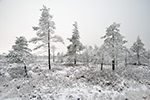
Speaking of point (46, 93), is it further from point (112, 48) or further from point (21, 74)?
point (112, 48)

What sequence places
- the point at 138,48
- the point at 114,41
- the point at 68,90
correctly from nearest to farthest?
the point at 68,90
the point at 114,41
the point at 138,48

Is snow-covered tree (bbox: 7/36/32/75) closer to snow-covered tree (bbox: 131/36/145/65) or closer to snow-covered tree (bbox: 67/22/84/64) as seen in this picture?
snow-covered tree (bbox: 67/22/84/64)

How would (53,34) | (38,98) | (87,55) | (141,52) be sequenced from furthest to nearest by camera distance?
(87,55) < (141,52) < (53,34) < (38,98)

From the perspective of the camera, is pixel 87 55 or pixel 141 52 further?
pixel 87 55

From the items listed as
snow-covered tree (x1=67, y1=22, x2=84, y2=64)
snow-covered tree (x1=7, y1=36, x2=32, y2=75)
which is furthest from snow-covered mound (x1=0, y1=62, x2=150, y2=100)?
snow-covered tree (x1=67, y1=22, x2=84, y2=64)

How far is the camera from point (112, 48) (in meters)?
19.0

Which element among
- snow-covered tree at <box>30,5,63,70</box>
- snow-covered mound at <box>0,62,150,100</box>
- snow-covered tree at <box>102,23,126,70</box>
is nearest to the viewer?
snow-covered mound at <box>0,62,150,100</box>

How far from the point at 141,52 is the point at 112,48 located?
88.4ft

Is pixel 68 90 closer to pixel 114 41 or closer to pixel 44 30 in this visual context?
pixel 44 30

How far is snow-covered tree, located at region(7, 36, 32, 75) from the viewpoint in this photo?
13.9 meters

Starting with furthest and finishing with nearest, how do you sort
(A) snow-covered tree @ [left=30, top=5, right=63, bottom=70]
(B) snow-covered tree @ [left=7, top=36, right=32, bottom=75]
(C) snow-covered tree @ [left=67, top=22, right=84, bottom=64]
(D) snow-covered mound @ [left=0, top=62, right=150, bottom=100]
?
(C) snow-covered tree @ [left=67, top=22, right=84, bottom=64] → (A) snow-covered tree @ [left=30, top=5, right=63, bottom=70] → (B) snow-covered tree @ [left=7, top=36, right=32, bottom=75] → (D) snow-covered mound @ [left=0, top=62, right=150, bottom=100]

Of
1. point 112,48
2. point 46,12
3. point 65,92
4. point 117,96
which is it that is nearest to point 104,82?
point 117,96

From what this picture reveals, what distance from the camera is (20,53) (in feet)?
46.6

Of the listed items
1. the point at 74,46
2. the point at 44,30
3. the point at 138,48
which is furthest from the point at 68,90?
the point at 138,48
